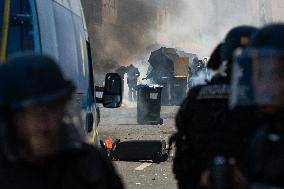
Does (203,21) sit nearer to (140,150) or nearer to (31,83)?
(140,150)

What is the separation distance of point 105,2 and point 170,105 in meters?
18.4

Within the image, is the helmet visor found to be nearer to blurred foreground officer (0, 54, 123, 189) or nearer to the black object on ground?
blurred foreground officer (0, 54, 123, 189)

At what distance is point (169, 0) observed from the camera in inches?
3391

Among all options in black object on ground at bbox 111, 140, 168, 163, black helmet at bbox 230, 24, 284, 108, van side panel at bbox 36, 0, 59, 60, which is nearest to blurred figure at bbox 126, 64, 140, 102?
black object on ground at bbox 111, 140, 168, 163

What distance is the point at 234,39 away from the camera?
191 inches

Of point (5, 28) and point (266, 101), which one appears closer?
point (266, 101)

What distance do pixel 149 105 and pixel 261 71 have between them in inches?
1207

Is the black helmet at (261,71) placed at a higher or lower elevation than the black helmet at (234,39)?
lower

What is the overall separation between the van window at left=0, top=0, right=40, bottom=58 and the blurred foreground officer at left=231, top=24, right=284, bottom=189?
3.13 m

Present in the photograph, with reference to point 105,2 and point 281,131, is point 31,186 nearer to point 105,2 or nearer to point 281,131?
point 281,131

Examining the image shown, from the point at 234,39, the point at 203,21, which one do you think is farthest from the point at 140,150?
the point at 203,21

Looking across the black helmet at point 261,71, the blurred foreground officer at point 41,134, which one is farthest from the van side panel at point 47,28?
the blurred foreground officer at point 41,134

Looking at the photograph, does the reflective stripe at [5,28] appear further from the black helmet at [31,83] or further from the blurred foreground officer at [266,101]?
the black helmet at [31,83]

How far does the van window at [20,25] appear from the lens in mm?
6393
